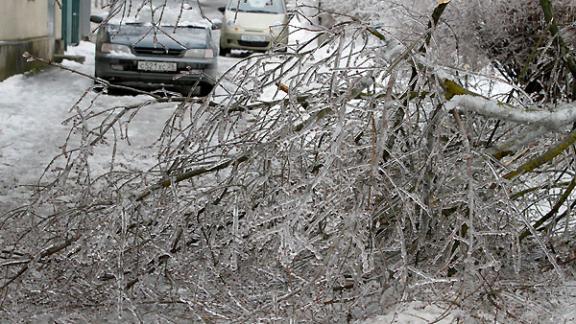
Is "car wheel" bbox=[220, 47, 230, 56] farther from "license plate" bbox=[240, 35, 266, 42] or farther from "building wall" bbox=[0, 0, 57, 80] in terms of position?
"building wall" bbox=[0, 0, 57, 80]

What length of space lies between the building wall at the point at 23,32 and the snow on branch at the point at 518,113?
10.1 metres

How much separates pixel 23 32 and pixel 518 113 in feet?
38.7

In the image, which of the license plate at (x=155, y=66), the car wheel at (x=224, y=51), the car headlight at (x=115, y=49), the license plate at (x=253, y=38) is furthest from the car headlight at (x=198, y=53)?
the car wheel at (x=224, y=51)

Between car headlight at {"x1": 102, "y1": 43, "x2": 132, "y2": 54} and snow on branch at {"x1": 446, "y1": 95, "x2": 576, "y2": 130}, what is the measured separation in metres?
9.29

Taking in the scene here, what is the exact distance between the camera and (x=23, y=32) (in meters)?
14.3

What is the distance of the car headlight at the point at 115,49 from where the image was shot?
41.4ft

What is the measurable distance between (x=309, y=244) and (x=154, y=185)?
1.40 meters

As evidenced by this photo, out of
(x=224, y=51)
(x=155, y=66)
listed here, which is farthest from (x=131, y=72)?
(x=224, y=51)

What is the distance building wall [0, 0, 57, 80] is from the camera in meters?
13.0

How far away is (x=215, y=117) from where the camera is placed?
171 inches

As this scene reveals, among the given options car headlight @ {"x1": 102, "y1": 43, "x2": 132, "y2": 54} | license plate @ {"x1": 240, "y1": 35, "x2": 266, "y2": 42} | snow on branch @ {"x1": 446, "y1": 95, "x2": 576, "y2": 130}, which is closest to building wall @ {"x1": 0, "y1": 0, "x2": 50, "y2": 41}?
car headlight @ {"x1": 102, "y1": 43, "x2": 132, "y2": 54}

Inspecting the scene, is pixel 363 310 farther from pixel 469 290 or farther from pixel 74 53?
pixel 74 53

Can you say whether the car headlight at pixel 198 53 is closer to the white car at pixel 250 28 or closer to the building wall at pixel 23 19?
the building wall at pixel 23 19

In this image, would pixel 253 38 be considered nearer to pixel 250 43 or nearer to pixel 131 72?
pixel 250 43
